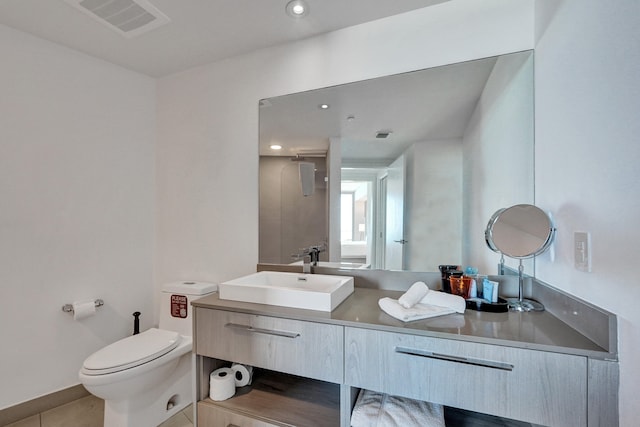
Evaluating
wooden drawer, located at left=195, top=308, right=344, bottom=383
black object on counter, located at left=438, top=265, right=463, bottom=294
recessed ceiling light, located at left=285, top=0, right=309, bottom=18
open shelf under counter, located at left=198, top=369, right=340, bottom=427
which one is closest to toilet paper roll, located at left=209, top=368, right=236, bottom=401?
open shelf under counter, located at left=198, top=369, right=340, bottom=427

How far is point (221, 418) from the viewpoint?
4.68 feet

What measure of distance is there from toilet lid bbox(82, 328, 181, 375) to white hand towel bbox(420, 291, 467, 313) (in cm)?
147

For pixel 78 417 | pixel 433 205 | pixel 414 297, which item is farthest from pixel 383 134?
pixel 78 417

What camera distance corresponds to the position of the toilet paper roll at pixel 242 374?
1584 millimetres

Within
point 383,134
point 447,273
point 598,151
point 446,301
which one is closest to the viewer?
point 598,151

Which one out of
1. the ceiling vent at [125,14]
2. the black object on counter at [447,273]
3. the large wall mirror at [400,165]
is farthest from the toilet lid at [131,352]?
the ceiling vent at [125,14]

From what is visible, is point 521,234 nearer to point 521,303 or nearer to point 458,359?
point 521,303

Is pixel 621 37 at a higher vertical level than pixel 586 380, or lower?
higher

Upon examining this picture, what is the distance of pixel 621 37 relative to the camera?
826 mm

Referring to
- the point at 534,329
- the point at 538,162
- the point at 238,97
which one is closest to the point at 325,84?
the point at 238,97

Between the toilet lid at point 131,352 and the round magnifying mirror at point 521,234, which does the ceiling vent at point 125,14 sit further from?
the round magnifying mirror at point 521,234

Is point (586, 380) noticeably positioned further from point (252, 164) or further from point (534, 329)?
point (252, 164)

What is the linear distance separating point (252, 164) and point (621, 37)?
5.87 ft

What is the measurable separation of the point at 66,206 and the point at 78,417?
133cm
